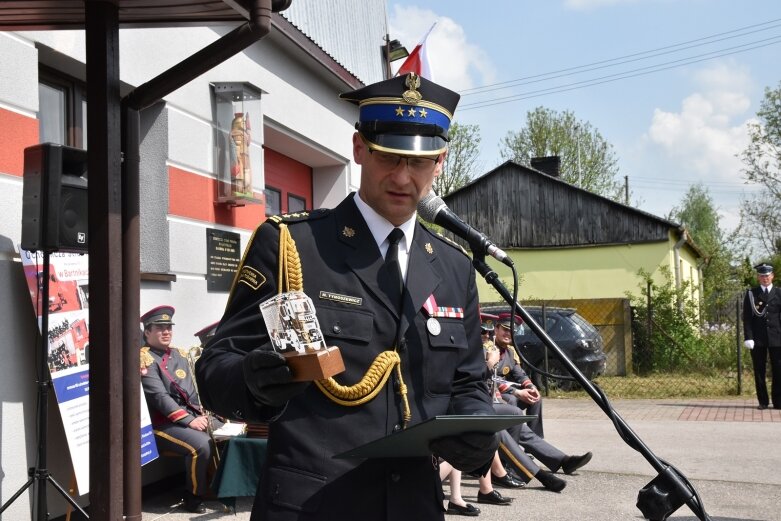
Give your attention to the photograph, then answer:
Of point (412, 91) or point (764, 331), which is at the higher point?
point (412, 91)

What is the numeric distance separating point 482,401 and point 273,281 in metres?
0.66

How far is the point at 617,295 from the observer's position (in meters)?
28.1

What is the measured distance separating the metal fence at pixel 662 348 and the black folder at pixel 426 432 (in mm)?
13862

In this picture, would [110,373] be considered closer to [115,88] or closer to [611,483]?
[115,88]

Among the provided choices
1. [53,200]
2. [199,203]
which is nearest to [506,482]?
[199,203]

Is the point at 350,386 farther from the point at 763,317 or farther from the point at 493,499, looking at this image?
the point at 763,317

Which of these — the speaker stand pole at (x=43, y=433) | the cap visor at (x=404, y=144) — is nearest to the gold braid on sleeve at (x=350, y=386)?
the cap visor at (x=404, y=144)

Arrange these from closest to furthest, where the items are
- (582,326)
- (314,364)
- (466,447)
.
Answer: (314,364) → (466,447) → (582,326)

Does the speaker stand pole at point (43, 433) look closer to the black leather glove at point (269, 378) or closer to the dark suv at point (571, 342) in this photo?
the black leather glove at point (269, 378)

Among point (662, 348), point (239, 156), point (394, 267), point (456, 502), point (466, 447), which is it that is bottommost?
point (456, 502)

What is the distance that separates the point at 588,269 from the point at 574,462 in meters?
22.0

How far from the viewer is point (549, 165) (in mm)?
32500

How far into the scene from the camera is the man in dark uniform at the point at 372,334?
2035 millimetres

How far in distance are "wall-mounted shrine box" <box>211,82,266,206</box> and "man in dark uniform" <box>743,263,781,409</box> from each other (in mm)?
8428
